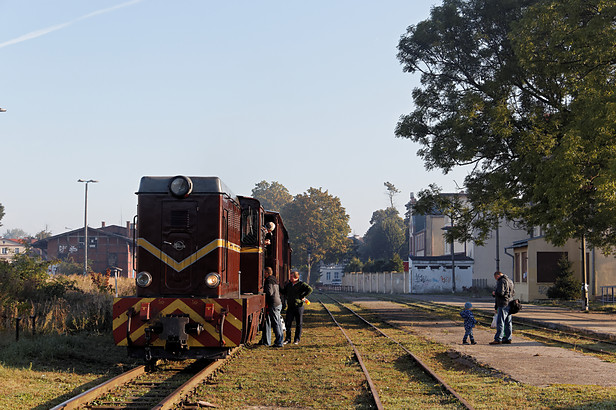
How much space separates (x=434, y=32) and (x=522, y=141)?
7300mm

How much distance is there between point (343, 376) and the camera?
10883 mm

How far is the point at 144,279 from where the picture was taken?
11.4m

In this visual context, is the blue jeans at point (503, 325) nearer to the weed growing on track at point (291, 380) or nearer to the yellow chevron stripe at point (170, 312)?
the weed growing on track at point (291, 380)

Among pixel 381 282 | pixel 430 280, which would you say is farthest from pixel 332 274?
pixel 430 280

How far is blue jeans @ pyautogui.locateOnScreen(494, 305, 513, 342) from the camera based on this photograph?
15820 millimetres

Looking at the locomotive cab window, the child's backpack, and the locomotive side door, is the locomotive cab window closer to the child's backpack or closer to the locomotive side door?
the locomotive side door

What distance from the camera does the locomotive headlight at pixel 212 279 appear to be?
11266 millimetres

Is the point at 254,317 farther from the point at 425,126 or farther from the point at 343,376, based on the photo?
the point at 425,126

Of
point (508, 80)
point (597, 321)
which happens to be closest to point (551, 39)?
point (508, 80)

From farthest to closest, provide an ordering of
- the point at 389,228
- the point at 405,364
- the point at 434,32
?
the point at 389,228 → the point at 434,32 → the point at 405,364

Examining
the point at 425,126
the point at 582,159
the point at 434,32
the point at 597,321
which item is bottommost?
the point at 597,321

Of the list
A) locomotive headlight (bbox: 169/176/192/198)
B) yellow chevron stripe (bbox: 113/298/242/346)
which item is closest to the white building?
locomotive headlight (bbox: 169/176/192/198)

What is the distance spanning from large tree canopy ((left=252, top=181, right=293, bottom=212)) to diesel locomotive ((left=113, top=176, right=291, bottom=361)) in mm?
119361

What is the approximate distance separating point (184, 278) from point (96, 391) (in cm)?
337
